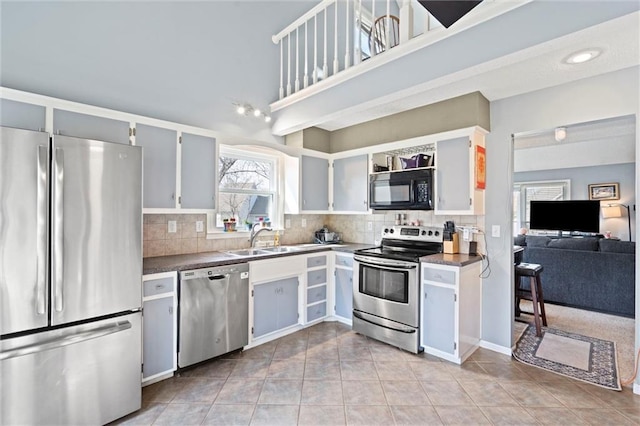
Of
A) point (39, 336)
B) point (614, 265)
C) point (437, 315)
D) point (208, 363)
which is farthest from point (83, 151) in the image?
point (614, 265)

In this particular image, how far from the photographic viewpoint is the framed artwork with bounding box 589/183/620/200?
6516mm

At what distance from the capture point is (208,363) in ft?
8.89

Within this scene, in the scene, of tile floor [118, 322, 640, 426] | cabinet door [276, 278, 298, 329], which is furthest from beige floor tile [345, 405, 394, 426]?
cabinet door [276, 278, 298, 329]

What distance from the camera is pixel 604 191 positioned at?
21.8 ft

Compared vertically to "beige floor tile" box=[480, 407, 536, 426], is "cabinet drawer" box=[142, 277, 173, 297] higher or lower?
higher

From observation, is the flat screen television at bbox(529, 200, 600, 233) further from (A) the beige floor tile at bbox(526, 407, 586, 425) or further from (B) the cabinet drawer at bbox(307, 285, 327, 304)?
(B) the cabinet drawer at bbox(307, 285, 327, 304)

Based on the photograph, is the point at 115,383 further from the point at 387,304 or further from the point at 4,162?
the point at 387,304

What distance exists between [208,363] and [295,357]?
77cm

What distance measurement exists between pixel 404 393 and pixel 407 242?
173 cm

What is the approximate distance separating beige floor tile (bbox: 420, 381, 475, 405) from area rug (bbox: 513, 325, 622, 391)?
912mm

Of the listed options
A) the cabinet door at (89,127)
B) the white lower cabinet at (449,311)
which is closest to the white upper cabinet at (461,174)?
the white lower cabinet at (449,311)

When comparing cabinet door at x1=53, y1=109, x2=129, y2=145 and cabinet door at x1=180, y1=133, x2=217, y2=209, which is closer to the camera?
cabinet door at x1=53, y1=109, x2=129, y2=145

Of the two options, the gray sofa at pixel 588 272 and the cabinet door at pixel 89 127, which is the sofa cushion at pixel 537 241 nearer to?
the gray sofa at pixel 588 272

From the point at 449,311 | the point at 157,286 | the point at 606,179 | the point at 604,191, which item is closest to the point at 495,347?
the point at 449,311
